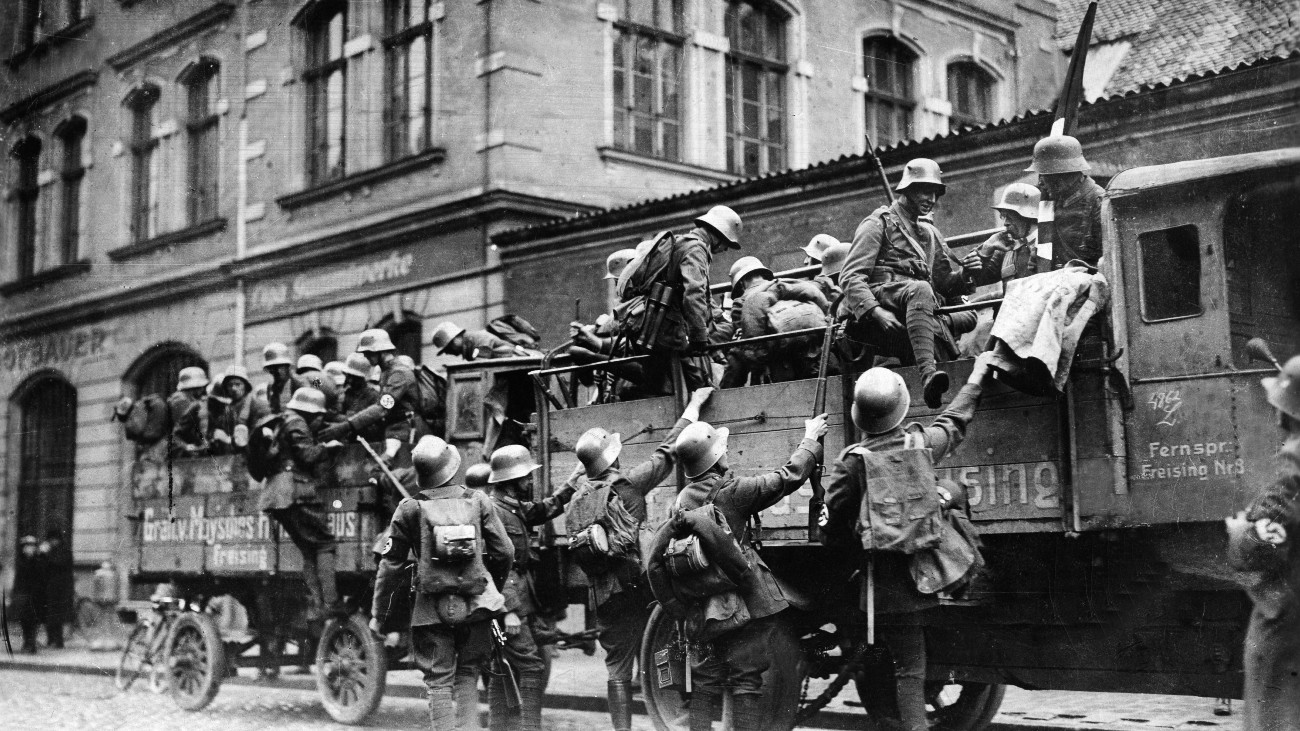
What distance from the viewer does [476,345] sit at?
11508mm

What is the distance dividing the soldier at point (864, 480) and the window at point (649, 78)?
12269 millimetres

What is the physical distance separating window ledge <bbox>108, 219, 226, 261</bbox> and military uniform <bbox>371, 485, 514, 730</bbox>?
1489cm

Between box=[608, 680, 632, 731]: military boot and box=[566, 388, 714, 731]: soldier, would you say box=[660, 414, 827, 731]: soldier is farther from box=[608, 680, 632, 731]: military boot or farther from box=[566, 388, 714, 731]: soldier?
box=[608, 680, 632, 731]: military boot

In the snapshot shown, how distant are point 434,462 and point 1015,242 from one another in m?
3.91

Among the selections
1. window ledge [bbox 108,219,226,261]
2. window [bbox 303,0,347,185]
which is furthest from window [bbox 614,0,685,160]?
window ledge [bbox 108,219,226,261]

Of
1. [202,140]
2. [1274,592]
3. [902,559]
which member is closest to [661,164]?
[202,140]

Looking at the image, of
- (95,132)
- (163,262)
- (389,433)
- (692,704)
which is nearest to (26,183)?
(95,132)

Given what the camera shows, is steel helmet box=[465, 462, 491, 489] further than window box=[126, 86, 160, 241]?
No

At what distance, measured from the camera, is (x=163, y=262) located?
22688 millimetres

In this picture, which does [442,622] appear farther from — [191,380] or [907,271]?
[191,380]

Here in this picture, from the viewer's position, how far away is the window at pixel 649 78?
60.1 feet

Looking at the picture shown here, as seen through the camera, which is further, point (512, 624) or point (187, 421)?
point (187, 421)

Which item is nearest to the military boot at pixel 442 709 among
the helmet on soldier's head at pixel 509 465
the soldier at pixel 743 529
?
the soldier at pixel 743 529

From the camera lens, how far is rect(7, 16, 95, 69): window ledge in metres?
21.3
